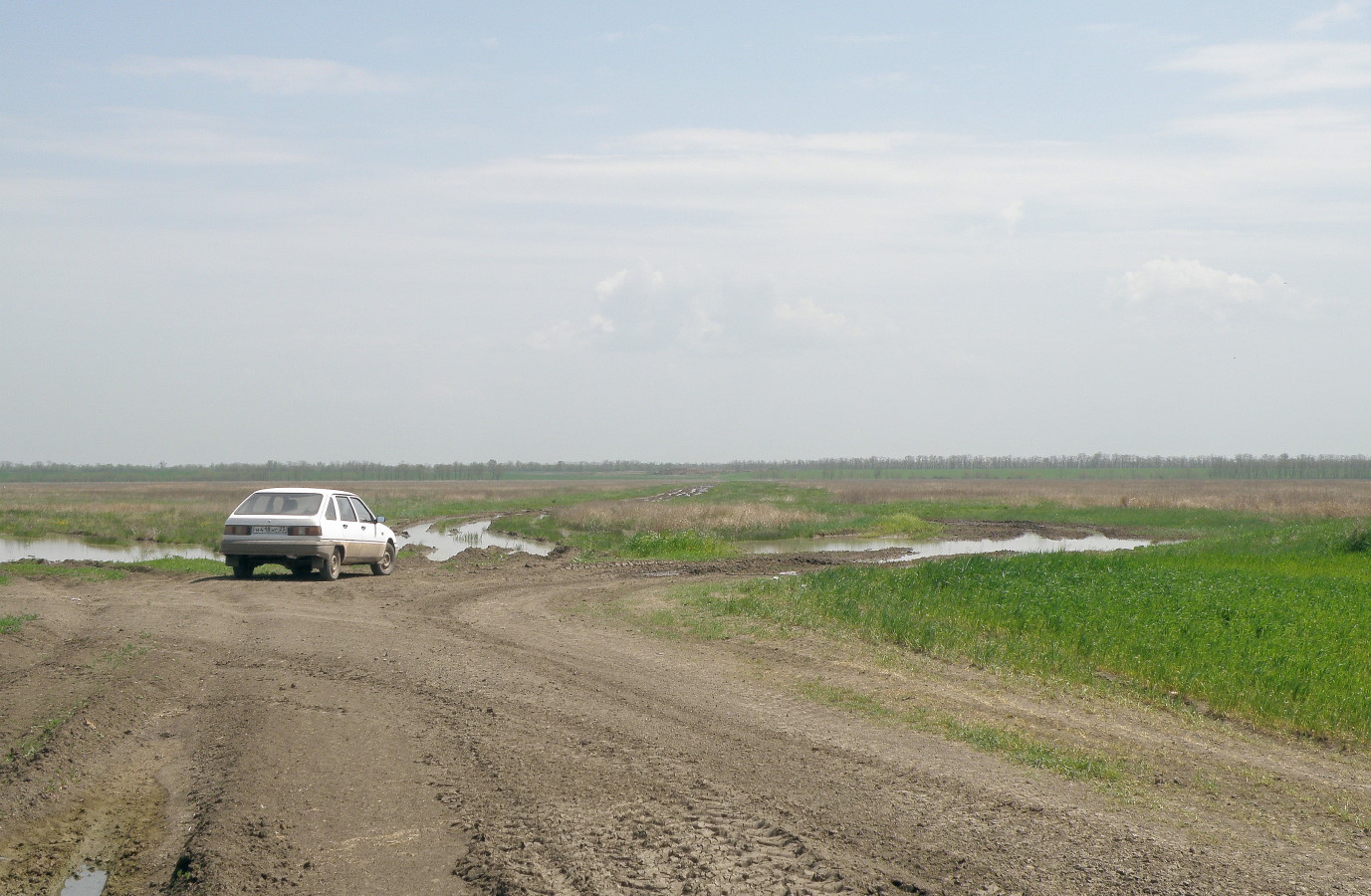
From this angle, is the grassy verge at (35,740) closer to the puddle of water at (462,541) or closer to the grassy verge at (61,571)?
the grassy verge at (61,571)

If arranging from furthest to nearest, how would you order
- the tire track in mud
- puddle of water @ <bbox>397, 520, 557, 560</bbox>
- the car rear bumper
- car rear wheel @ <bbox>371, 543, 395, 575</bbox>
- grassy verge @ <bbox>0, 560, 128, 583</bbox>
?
puddle of water @ <bbox>397, 520, 557, 560</bbox> < car rear wheel @ <bbox>371, 543, 395, 575</bbox> < grassy verge @ <bbox>0, 560, 128, 583</bbox> < the car rear bumper < the tire track in mud

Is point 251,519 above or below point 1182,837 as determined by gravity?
above

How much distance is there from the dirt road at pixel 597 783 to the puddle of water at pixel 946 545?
25259 mm

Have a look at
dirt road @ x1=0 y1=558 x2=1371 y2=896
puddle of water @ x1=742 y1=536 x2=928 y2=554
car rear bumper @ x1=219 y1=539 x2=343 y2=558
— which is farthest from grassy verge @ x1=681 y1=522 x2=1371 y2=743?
puddle of water @ x1=742 y1=536 x2=928 y2=554

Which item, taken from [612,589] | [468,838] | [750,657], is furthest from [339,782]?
[612,589]

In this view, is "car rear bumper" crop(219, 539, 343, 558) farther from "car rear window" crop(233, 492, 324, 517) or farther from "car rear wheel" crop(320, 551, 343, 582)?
"car rear window" crop(233, 492, 324, 517)

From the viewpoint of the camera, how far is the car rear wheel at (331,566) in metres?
20.1

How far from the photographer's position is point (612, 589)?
20312 millimetres

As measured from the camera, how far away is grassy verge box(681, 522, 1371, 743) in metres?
11.3

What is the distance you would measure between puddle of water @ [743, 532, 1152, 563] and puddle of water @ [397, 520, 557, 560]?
786cm

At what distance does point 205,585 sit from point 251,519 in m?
1.43

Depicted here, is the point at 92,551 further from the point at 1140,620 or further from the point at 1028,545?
the point at 1028,545

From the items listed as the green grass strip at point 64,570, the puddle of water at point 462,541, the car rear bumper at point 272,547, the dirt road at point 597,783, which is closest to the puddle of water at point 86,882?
the dirt road at point 597,783

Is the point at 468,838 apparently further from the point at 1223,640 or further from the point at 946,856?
the point at 1223,640
